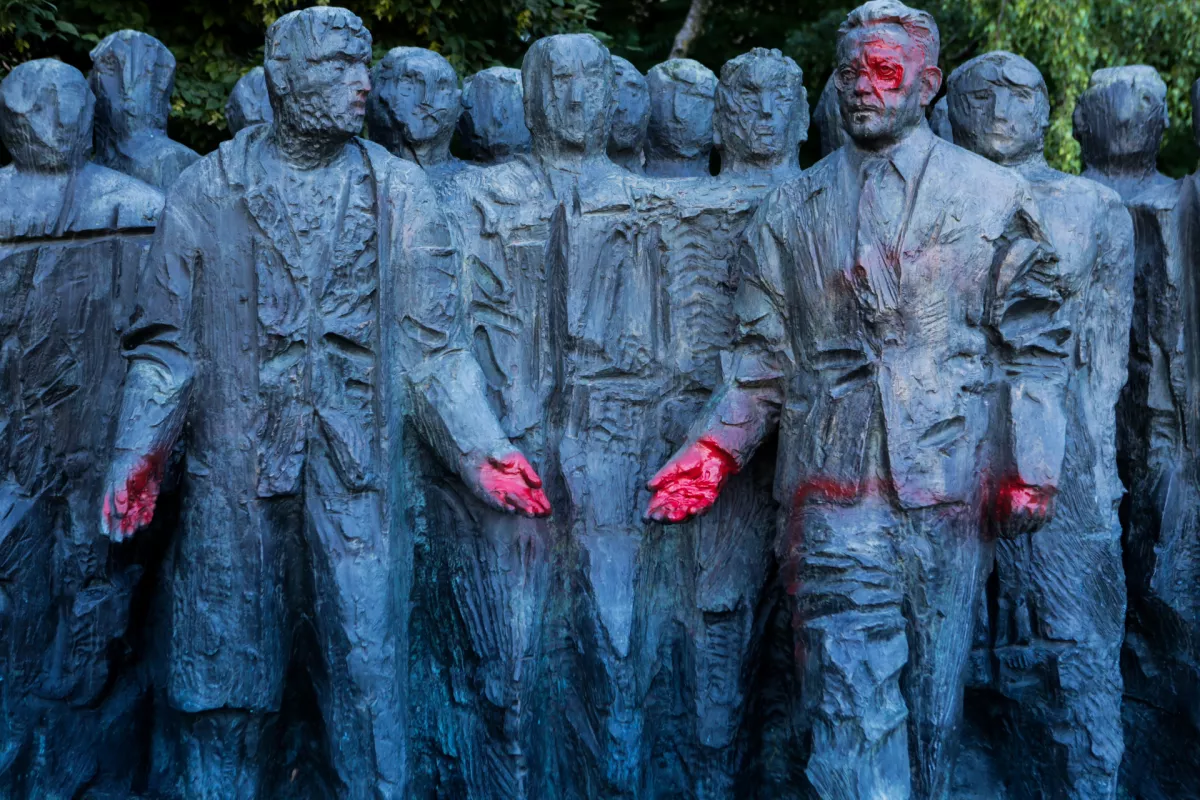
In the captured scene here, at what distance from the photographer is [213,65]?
10.3 metres

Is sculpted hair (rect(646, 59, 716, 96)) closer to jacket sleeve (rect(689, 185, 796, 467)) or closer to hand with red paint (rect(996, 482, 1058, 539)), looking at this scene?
jacket sleeve (rect(689, 185, 796, 467))

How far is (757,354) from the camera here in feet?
19.4

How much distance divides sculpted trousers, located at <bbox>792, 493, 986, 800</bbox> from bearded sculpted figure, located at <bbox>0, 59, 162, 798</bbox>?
2669mm

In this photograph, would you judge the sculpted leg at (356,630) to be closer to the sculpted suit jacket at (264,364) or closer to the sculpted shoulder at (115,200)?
the sculpted suit jacket at (264,364)

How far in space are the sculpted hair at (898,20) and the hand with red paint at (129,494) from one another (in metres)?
2.61

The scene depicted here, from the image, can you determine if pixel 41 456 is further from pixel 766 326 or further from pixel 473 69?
pixel 473 69

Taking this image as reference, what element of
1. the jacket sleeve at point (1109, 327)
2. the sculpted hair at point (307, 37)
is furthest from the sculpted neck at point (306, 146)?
the jacket sleeve at point (1109, 327)

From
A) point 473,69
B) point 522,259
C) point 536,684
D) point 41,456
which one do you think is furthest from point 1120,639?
point 473,69

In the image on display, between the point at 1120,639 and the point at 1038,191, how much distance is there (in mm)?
1671

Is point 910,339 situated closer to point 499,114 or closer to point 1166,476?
point 1166,476

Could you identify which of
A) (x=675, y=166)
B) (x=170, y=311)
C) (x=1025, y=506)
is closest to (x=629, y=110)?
(x=675, y=166)

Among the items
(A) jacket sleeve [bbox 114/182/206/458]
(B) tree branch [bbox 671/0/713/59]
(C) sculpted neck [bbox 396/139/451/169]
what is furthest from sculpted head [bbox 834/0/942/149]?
Result: (B) tree branch [bbox 671/0/713/59]

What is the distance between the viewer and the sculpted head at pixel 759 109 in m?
6.88

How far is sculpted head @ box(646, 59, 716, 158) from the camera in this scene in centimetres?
725
